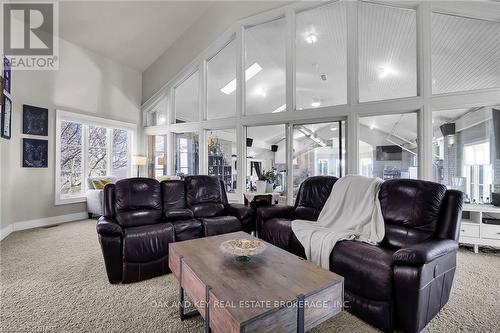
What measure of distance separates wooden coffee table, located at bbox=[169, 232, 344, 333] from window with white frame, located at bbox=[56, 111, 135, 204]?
4.72 m

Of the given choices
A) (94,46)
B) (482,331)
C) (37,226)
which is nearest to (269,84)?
(94,46)

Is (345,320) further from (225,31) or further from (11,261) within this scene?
(225,31)

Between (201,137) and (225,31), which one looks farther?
(201,137)

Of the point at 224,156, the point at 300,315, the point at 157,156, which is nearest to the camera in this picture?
the point at 300,315

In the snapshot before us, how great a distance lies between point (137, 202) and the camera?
289cm

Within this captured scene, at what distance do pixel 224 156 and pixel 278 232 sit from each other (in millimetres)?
2948

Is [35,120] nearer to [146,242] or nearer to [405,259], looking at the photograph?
[146,242]

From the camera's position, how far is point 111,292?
218 centimetres

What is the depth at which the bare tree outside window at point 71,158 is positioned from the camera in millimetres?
5078

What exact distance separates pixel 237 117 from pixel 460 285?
409 cm

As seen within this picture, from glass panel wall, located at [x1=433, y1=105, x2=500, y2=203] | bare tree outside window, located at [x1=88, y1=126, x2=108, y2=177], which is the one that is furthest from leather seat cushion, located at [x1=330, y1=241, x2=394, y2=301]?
bare tree outside window, located at [x1=88, y1=126, x2=108, y2=177]

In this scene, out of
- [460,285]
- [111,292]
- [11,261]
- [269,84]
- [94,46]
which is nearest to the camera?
[111,292]

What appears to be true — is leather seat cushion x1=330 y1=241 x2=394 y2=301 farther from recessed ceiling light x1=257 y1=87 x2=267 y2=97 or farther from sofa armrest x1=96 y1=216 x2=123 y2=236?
recessed ceiling light x1=257 y1=87 x2=267 y2=97

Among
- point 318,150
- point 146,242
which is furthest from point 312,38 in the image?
point 146,242
